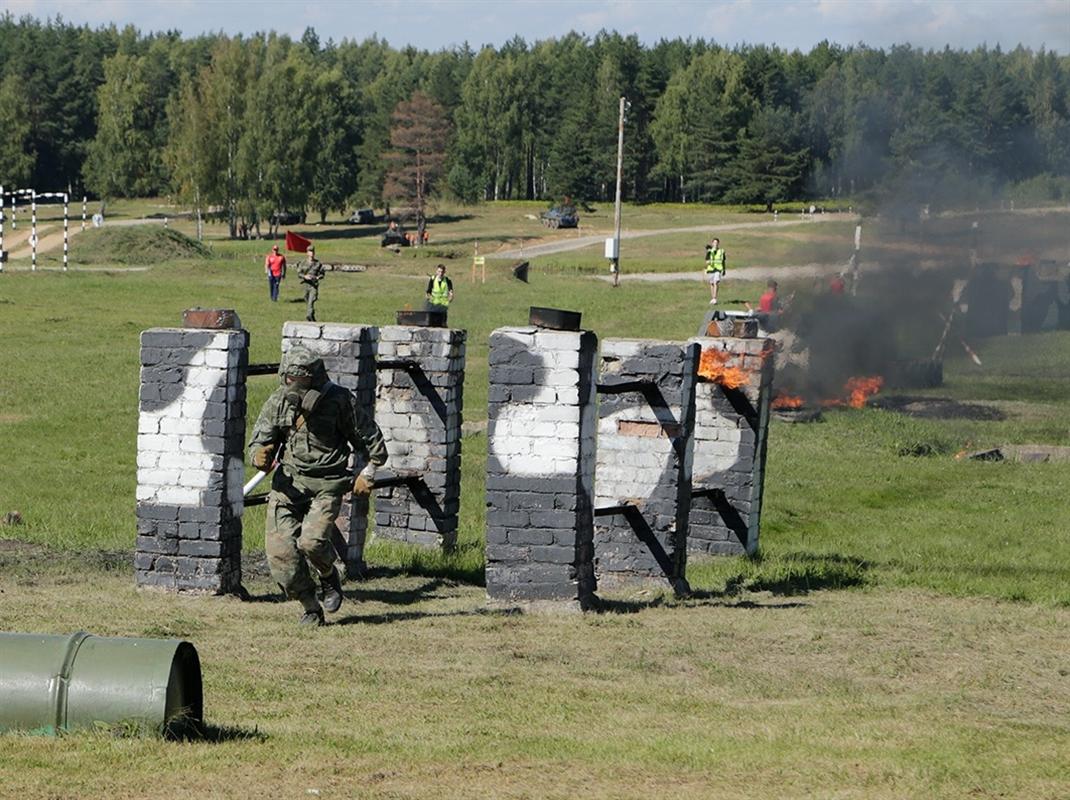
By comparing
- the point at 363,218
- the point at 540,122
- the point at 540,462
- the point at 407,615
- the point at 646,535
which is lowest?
the point at 407,615

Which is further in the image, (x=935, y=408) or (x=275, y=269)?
(x=275, y=269)

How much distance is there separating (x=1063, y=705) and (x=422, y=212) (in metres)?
77.8

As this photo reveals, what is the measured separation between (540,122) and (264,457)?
367 ft

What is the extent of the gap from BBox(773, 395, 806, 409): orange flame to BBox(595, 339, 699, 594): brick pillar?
12957 mm

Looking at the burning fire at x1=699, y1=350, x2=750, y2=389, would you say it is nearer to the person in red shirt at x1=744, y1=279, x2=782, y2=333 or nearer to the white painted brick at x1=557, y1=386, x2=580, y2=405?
the white painted brick at x1=557, y1=386, x2=580, y2=405

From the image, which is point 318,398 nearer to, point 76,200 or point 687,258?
point 687,258

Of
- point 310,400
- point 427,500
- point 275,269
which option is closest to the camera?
point 310,400

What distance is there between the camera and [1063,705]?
9.46 meters

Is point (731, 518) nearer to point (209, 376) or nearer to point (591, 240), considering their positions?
point (209, 376)

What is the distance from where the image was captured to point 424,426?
14.5 meters

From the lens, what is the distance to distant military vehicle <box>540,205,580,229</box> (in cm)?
8931

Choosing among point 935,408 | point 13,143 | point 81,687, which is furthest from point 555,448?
point 13,143

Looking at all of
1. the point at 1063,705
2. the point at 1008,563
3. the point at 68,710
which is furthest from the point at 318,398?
the point at 1008,563

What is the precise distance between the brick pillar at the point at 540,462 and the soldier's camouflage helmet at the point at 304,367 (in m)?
1.44
